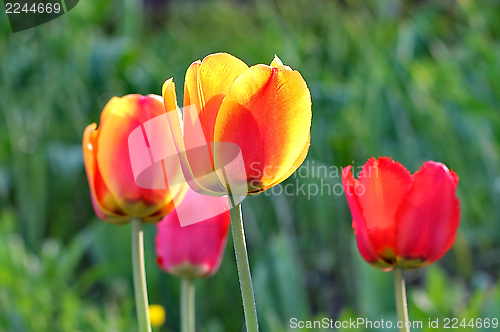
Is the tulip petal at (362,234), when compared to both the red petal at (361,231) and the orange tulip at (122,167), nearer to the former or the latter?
the red petal at (361,231)

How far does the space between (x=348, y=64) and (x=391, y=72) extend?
41 cm

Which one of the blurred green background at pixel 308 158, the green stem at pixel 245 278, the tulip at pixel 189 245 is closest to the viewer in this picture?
the green stem at pixel 245 278

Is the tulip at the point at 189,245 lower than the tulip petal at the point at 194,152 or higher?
lower

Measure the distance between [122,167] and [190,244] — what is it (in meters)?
0.14

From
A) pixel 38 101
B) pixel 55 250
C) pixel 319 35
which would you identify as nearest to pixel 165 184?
pixel 55 250

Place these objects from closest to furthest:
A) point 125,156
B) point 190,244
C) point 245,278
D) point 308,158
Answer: point 245,278 < point 125,156 < point 190,244 < point 308,158

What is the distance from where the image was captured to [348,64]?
172 cm

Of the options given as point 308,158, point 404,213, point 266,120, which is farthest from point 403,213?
point 308,158

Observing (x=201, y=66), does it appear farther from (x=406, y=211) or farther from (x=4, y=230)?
(x=4, y=230)

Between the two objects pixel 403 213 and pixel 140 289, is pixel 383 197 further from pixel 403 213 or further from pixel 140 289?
pixel 140 289

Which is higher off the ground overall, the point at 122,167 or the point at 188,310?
the point at 122,167

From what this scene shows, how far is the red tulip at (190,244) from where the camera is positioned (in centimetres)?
45

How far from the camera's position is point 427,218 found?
32 cm

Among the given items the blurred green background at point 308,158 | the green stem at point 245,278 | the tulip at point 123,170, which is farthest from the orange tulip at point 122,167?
the blurred green background at point 308,158
